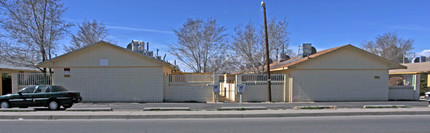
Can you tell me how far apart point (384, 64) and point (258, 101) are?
25.9 feet

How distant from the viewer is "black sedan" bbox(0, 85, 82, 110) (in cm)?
1150

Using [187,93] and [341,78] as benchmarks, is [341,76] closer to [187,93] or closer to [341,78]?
[341,78]

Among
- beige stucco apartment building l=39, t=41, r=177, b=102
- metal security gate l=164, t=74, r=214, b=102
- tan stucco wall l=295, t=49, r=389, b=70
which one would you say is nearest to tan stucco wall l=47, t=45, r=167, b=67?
beige stucco apartment building l=39, t=41, r=177, b=102

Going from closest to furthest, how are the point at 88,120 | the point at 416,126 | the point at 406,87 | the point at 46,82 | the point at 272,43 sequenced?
the point at 416,126
the point at 88,120
the point at 46,82
the point at 406,87
the point at 272,43

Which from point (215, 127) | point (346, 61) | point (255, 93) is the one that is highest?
point (346, 61)

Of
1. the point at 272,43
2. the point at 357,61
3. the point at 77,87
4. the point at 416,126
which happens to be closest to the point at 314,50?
the point at 272,43

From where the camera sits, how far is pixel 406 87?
52.1 feet

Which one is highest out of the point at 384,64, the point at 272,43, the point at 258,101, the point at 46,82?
the point at 272,43

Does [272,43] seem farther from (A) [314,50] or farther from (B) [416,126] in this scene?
(B) [416,126]

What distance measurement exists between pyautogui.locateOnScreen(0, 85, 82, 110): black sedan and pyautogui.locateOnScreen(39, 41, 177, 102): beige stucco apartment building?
2774mm

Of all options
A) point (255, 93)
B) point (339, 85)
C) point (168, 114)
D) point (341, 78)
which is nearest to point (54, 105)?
point (168, 114)

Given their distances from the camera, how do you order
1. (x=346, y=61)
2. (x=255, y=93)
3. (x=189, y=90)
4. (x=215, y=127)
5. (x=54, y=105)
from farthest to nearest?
(x=346, y=61)
(x=255, y=93)
(x=189, y=90)
(x=54, y=105)
(x=215, y=127)

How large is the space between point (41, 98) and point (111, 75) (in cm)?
372

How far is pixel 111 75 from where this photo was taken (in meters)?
14.6
